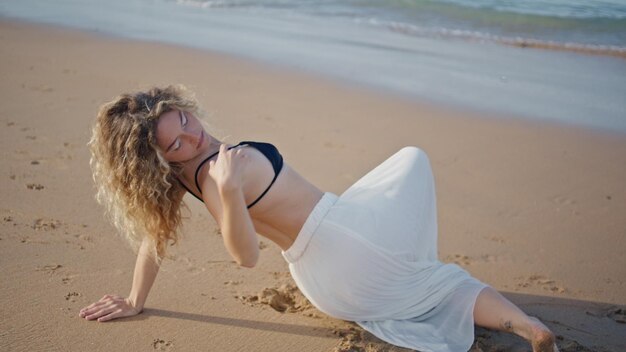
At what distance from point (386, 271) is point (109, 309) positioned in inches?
54.7

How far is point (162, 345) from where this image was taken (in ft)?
9.77

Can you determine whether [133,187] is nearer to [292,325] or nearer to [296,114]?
[292,325]

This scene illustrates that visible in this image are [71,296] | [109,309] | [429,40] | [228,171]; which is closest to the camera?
[228,171]

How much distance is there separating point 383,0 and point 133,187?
41.7ft

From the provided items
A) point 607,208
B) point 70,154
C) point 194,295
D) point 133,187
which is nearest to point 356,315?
point 194,295

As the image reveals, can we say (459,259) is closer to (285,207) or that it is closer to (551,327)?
(551,327)

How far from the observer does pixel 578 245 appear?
4.24m

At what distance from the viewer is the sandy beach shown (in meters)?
3.14

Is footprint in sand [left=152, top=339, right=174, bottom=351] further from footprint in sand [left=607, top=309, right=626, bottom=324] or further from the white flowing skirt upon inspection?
footprint in sand [left=607, top=309, right=626, bottom=324]

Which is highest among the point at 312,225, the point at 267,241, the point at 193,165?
the point at 193,165

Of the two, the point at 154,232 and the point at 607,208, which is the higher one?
the point at 154,232

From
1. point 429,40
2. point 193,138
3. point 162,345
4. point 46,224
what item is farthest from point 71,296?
point 429,40

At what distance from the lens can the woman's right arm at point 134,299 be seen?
3111 millimetres

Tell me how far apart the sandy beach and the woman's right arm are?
4 centimetres
